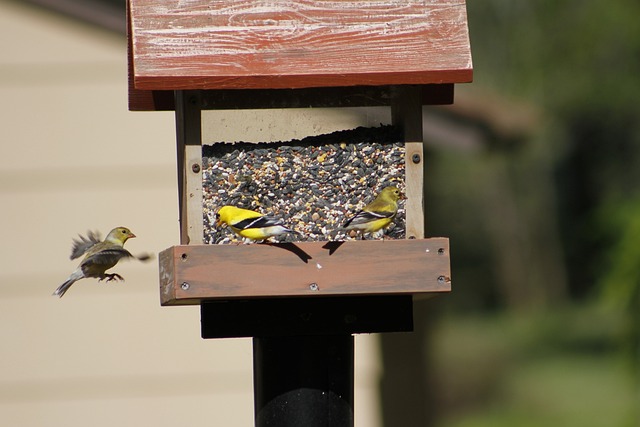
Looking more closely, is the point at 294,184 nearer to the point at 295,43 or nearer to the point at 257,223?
the point at 257,223

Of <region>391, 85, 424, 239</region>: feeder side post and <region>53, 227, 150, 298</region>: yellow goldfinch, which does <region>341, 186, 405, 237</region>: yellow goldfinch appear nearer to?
<region>391, 85, 424, 239</region>: feeder side post

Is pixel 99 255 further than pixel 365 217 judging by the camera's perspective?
Yes

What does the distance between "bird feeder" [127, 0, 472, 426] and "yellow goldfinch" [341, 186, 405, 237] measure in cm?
10

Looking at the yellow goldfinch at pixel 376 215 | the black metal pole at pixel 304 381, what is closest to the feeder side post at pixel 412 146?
the yellow goldfinch at pixel 376 215

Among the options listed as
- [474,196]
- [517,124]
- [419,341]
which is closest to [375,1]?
[419,341]

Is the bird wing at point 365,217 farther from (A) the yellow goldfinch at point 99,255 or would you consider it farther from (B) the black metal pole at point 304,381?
(A) the yellow goldfinch at point 99,255

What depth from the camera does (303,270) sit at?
10.2 ft

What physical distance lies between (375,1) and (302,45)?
0.31 m

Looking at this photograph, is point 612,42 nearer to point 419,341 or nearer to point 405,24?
point 419,341

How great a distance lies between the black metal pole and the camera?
325 cm

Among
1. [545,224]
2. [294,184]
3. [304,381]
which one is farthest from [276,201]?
[545,224]

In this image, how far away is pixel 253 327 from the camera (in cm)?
334

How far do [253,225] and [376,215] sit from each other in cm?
39

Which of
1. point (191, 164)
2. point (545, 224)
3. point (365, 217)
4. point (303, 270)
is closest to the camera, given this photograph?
point (303, 270)
